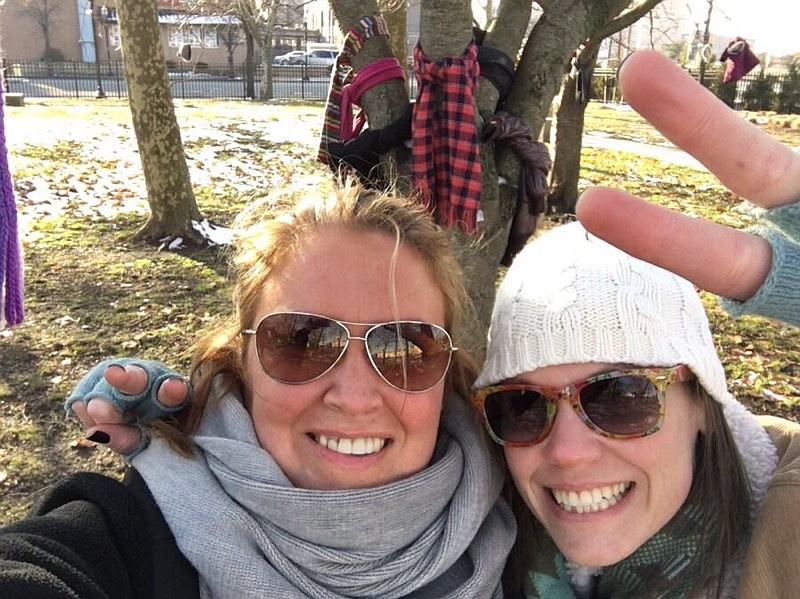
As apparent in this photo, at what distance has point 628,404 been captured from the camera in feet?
5.06

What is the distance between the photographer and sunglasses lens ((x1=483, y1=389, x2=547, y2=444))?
1.63 metres

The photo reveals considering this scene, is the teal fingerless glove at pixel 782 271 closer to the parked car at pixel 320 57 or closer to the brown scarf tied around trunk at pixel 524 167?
the brown scarf tied around trunk at pixel 524 167

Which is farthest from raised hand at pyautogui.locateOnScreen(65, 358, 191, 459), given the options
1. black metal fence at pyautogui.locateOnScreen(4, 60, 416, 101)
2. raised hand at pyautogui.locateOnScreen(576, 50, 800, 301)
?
black metal fence at pyautogui.locateOnScreen(4, 60, 416, 101)

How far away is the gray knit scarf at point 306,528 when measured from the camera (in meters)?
1.53

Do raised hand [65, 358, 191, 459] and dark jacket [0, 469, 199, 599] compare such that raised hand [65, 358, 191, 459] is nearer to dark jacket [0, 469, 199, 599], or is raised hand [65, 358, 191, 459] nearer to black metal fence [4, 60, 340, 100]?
dark jacket [0, 469, 199, 599]

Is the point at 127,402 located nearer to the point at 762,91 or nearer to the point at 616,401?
the point at 616,401

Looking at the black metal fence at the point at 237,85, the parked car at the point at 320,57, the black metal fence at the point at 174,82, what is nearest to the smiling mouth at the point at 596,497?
the black metal fence at the point at 237,85

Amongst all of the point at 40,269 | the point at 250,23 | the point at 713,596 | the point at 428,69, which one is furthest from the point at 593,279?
the point at 250,23

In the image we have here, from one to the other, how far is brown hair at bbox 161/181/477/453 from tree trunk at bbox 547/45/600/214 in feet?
26.0

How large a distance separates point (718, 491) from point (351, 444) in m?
0.84

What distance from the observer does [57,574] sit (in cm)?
130

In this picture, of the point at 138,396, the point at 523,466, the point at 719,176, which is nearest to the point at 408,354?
the point at 523,466

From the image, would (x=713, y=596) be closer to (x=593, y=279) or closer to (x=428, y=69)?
(x=593, y=279)

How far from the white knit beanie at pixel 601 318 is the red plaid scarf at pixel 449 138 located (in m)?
1.63
